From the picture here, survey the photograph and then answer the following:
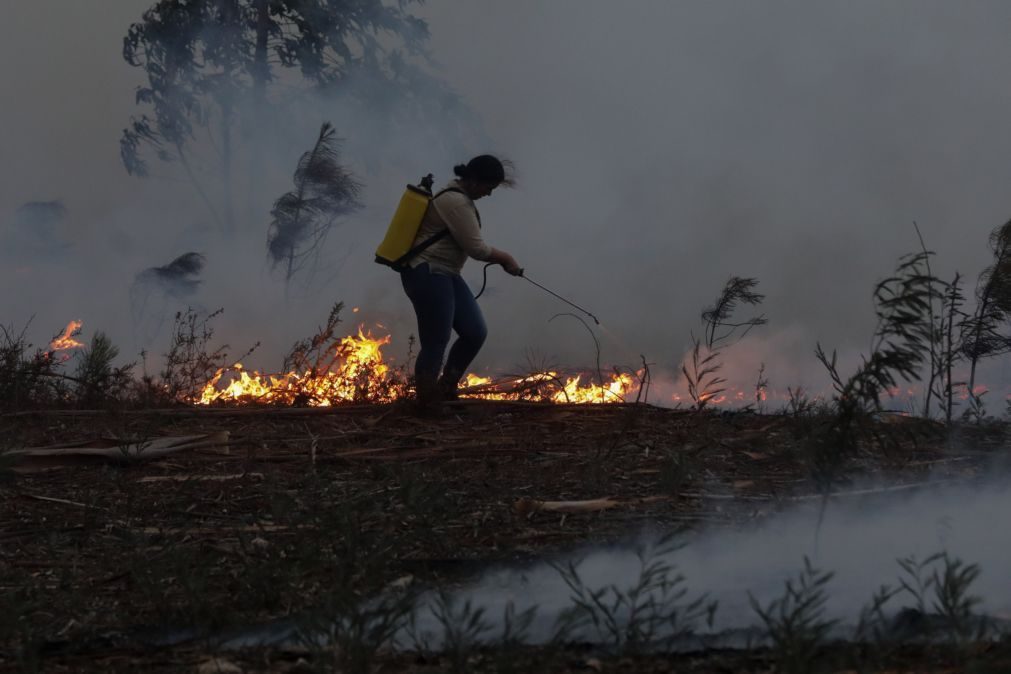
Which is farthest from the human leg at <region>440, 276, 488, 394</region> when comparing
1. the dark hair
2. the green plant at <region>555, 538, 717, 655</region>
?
the green plant at <region>555, 538, 717, 655</region>

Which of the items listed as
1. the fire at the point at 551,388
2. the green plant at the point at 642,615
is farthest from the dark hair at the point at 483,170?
the green plant at the point at 642,615

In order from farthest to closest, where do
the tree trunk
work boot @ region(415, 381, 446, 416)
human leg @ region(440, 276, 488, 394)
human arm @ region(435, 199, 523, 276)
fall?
the tree trunk, human leg @ region(440, 276, 488, 394), work boot @ region(415, 381, 446, 416), human arm @ region(435, 199, 523, 276)

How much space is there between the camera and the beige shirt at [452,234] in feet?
22.7

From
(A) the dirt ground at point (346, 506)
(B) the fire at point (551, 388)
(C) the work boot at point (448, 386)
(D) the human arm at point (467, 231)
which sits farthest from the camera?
(B) the fire at point (551, 388)

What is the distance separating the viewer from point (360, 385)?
29.0 ft

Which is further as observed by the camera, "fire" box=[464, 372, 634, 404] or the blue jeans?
"fire" box=[464, 372, 634, 404]

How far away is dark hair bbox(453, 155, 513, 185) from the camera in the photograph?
7.02 m

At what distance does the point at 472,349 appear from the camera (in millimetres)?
7445

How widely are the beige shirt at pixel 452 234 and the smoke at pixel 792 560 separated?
10.4ft

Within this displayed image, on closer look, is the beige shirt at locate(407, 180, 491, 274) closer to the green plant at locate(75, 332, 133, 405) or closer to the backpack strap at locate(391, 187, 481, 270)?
the backpack strap at locate(391, 187, 481, 270)

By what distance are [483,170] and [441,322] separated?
3.67 ft

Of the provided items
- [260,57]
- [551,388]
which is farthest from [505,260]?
[260,57]

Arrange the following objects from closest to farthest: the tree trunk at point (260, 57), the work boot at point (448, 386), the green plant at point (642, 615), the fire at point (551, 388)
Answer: the green plant at point (642, 615) → the work boot at point (448, 386) → the fire at point (551, 388) → the tree trunk at point (260, 57)

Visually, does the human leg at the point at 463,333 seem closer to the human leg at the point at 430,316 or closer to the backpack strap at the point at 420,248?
the human leg at the point at 430,316
